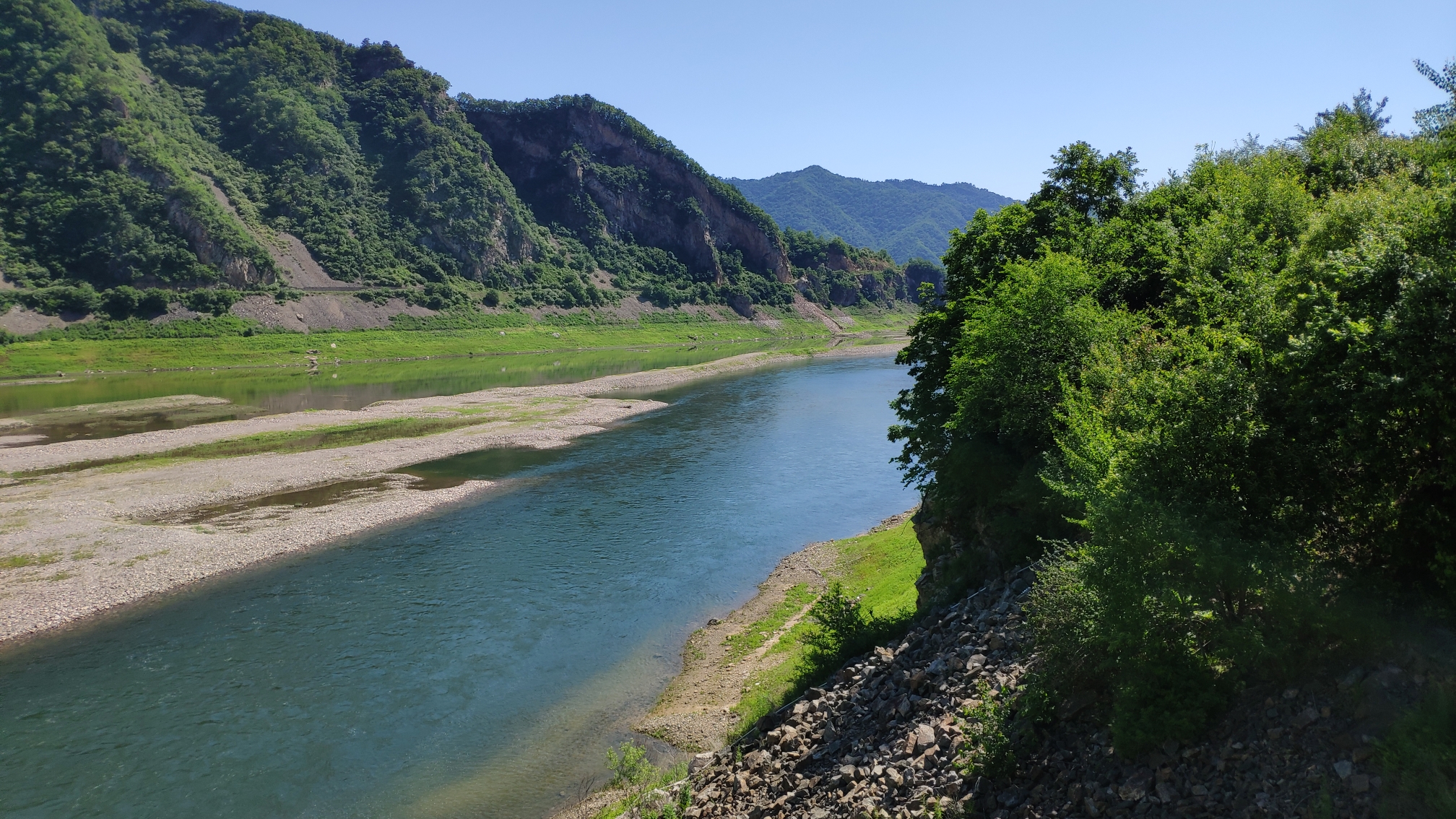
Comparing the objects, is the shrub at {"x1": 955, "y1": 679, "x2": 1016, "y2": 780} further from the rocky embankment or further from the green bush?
the green bush

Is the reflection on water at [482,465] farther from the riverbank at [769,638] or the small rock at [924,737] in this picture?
the small rock at [924,737]

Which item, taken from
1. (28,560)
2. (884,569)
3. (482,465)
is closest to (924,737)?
(884,569)

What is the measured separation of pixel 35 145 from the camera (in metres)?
168

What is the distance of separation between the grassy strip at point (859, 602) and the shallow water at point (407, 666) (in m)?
3.71

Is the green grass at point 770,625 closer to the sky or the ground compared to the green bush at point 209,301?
closer to the ground

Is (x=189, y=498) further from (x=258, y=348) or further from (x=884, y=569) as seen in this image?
(x=258, y=348)

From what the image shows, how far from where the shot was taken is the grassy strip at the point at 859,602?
2172 cm

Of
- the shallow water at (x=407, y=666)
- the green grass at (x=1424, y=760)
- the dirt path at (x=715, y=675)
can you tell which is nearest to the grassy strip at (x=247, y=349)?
the shallow water at (x=407, y=666)

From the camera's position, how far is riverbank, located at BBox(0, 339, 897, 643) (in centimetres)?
3234

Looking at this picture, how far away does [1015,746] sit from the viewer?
1374 centimetres

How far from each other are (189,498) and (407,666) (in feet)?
92.0

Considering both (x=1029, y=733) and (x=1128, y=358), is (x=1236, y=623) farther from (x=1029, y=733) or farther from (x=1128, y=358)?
(x=1128, y=358)

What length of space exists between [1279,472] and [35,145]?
772 feet

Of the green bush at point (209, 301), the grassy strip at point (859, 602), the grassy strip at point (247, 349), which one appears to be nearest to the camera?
the grassy strip at point (859, 602)
